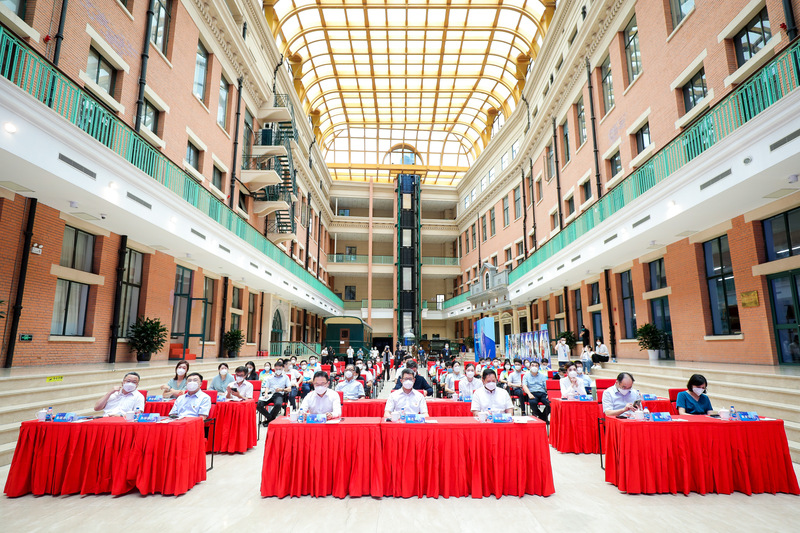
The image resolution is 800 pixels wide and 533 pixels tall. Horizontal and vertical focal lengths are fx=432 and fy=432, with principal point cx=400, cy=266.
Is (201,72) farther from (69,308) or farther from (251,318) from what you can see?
(251,318)

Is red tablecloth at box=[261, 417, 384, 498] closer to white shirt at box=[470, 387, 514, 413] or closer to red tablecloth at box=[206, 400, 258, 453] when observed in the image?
white shirt at box=[470, 387, 514, 413]

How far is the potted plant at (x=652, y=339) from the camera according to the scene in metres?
14.3

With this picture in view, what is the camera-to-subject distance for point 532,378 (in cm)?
1073

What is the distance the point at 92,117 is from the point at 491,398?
984 centimetres

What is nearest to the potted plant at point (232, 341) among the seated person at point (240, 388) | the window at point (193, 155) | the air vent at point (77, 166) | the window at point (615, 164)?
the window at point (193, 155)

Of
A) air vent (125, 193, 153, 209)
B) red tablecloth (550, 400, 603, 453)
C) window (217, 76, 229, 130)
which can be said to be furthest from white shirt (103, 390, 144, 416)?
window (217, 76, 229, 130)

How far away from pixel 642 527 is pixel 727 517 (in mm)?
1126

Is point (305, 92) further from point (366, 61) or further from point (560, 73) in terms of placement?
point (560, 73)

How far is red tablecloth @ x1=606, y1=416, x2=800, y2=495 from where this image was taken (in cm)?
563

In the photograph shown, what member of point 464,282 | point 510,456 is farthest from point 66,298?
point 464,282

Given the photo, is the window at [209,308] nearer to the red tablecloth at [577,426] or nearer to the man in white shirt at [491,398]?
the man in white shirt at [491,398]

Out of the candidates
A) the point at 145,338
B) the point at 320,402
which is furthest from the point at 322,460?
the point at 145,338

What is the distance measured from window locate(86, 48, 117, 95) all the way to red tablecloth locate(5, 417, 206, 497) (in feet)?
32.5

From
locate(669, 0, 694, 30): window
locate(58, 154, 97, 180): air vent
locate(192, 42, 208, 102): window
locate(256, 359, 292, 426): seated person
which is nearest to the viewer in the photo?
locate(58, 154, 97, 180): air vent
